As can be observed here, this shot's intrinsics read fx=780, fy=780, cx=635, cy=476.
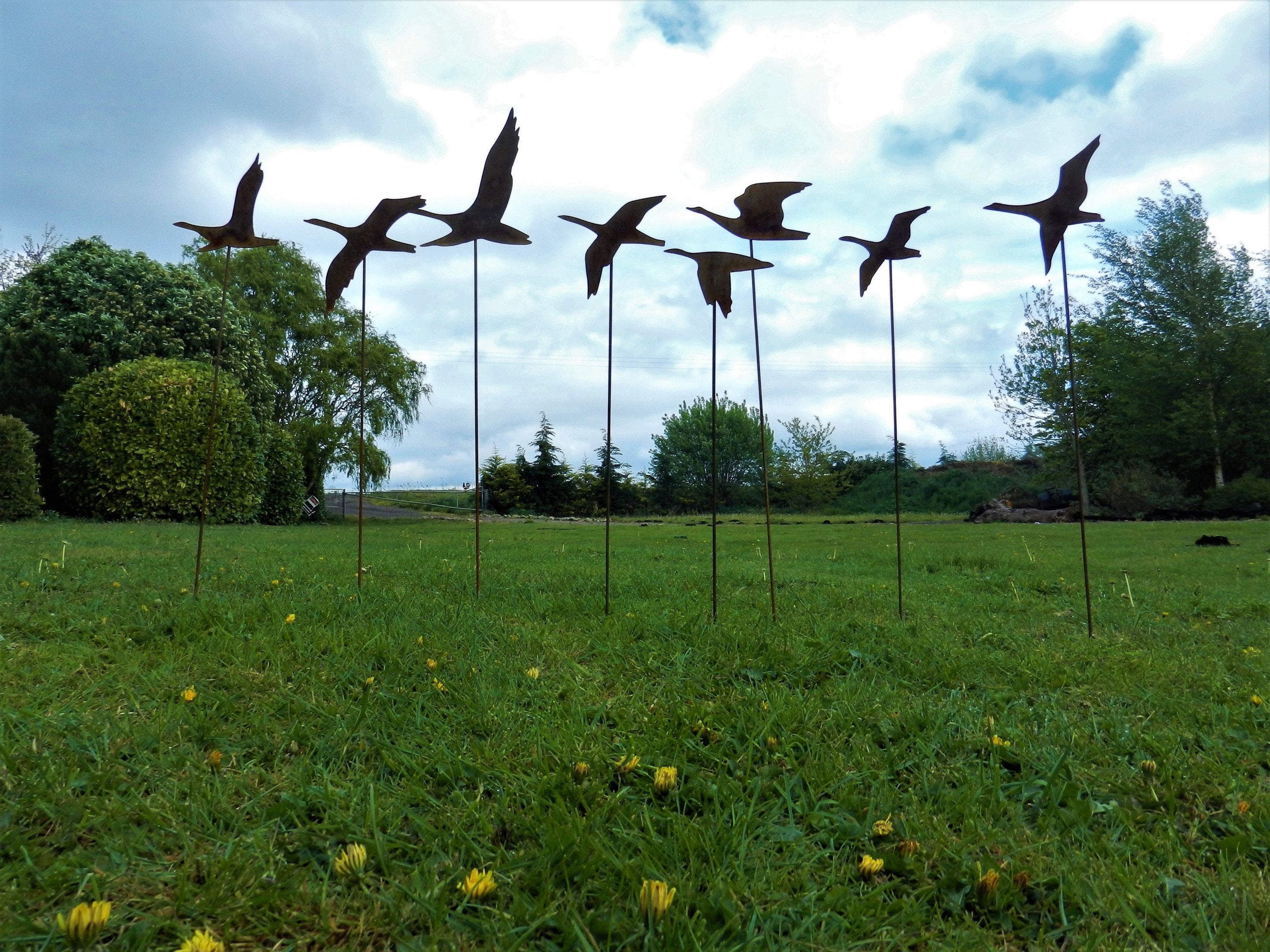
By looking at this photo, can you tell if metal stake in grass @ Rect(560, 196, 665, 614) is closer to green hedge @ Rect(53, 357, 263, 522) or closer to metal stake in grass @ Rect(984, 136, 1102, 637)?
metal stake in grass @ Rect(984, 136, 1102, 637)

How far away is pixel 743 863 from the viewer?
70.8 inches

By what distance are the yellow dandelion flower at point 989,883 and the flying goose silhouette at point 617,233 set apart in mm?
3494

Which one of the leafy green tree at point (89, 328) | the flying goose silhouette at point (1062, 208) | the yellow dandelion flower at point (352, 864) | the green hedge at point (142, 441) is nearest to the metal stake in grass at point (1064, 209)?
the flying goose silhouette at point (1062, 208)

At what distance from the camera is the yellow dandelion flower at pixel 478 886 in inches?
65.2

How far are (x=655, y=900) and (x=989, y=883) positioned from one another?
775mm

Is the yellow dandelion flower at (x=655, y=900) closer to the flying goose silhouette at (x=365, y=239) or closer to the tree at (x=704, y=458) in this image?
the flying goose silhouette at (x=365, y=239)

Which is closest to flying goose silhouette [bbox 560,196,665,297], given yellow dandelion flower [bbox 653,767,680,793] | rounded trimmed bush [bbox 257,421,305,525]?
yellow dandelion flower [bbox 653,767,680,793]

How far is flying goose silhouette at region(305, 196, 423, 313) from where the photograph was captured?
456 cm

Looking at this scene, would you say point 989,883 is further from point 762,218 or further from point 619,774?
point 762,218

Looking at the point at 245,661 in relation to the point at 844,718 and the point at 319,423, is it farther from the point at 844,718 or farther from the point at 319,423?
the point at 319,423

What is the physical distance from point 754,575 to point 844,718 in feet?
11.7

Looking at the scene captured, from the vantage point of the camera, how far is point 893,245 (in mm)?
4484

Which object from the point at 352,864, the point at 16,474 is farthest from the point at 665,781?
the point at 16,474

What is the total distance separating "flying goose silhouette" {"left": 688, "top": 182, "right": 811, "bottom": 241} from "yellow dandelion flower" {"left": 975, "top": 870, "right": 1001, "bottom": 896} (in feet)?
11.1
